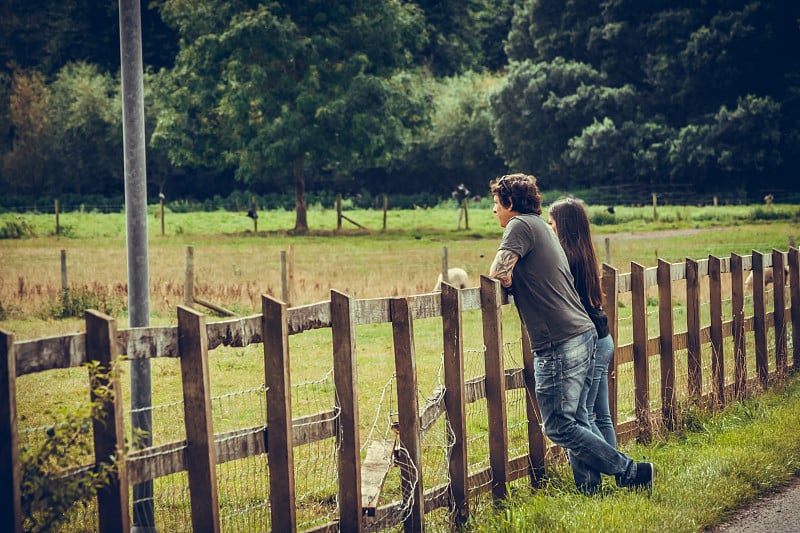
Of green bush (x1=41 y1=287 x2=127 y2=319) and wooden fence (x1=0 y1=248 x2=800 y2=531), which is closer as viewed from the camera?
wooden fence (x1=0 y1=248 x2=800 y2=531)

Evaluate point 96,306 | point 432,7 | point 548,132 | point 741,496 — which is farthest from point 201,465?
point 432,7

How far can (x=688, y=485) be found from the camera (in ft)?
19.5

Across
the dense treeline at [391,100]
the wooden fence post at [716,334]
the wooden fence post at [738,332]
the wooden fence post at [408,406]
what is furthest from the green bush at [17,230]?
the wooden fence post at [408,406]

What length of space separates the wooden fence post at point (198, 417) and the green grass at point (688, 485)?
1.77 metres

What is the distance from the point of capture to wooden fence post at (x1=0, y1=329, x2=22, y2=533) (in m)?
3.30

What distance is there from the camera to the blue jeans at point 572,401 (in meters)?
5.32

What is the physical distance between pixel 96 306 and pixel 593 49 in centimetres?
4173

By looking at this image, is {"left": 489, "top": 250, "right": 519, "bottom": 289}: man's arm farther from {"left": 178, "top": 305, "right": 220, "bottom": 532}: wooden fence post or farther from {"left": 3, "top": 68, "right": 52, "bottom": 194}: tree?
{"left": 3, "top": 68, "right": 52, "bottom": 194}: tree

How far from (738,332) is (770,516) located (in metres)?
3.48

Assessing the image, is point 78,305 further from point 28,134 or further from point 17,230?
point 28,134

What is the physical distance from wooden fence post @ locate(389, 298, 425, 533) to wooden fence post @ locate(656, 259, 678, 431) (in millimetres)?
3014

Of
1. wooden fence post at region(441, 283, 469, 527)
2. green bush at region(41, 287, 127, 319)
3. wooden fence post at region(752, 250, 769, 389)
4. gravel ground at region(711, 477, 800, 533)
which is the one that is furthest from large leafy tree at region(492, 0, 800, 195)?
wooden fence post at region(441, 283, 469, 527)

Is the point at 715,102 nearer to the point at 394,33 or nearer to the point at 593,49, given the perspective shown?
the point at 593,49

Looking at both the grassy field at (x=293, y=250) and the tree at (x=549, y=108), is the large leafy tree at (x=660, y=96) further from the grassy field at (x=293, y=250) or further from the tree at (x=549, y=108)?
the grassy field at (x=293, y=250)
